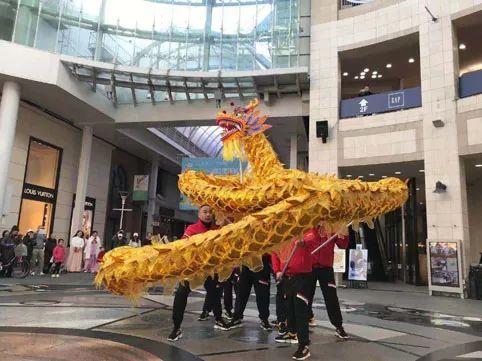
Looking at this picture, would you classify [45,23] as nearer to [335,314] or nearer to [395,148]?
[395,148]

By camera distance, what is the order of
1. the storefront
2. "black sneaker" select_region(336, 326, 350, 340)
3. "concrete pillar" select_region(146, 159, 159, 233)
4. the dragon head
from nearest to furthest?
1. "black sneaker" select_region(336, 326, 350, 340)
2. the dragon head
3. the storefront
4. "concrete pillar" select_region(146, 159, 159, 233)

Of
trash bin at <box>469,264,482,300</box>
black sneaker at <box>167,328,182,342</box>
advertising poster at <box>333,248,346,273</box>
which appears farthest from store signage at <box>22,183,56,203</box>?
trash bin at <box>469,264,482,300</box>

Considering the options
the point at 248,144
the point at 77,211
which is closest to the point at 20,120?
the point at 77,211

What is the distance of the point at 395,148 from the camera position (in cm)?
1430

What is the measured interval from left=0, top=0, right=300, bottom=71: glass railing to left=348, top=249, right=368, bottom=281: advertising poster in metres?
8.03

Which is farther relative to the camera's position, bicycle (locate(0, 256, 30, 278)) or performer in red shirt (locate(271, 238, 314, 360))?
bicycle (locate(0, 256, 30, 278))

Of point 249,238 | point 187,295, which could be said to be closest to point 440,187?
point 187,295

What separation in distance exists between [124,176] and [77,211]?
300 inches

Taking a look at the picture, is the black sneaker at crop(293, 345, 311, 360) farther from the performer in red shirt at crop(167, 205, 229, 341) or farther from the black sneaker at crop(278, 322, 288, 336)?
the performer in red shirt at crop(167, 205, 229, 341)

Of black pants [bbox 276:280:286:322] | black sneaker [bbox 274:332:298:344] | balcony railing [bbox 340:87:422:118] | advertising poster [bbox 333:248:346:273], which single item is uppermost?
balcony railing [bbox 340:87:422:118]

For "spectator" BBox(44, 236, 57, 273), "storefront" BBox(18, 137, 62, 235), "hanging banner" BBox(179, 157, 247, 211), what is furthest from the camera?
"hanging banner" BBox(179, 157, 247, 211)

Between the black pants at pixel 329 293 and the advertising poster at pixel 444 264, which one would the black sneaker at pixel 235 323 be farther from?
the advertising poster at pixel 444 264

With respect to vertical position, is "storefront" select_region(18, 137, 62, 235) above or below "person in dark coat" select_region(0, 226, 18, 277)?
above

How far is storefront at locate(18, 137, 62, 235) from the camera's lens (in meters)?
18.1
